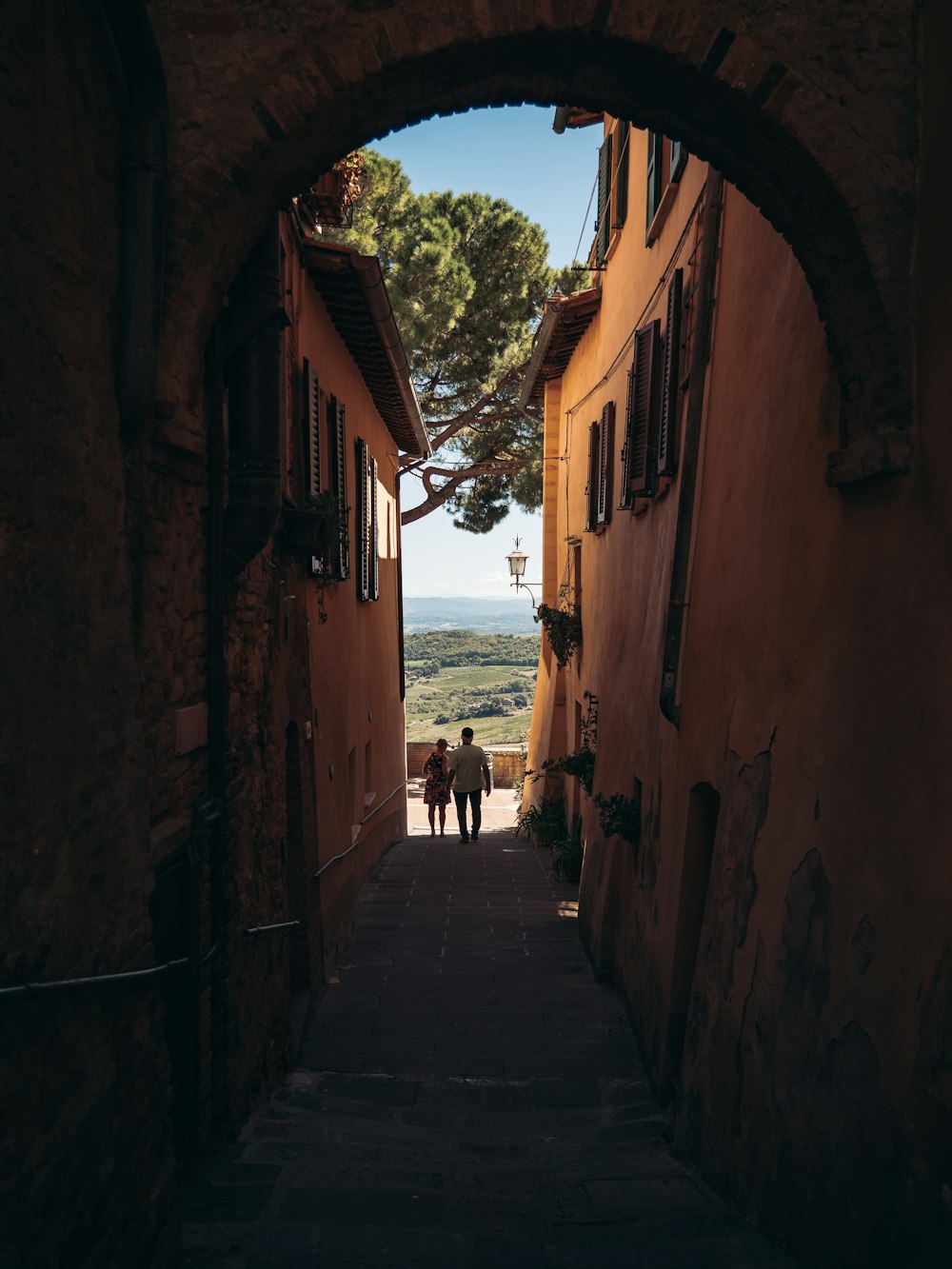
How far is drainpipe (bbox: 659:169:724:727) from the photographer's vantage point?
24.0 feet

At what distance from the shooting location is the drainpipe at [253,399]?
19.0ft

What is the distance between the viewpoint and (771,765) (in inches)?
208

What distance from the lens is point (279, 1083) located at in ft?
23.2

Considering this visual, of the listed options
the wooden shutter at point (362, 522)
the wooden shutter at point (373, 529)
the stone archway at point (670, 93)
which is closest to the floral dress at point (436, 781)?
the wooden shutter at point (373, 529)

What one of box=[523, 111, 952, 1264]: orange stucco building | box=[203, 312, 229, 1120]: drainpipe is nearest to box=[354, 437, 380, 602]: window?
box=[523, 111, 952, 1264]: orange stucco building

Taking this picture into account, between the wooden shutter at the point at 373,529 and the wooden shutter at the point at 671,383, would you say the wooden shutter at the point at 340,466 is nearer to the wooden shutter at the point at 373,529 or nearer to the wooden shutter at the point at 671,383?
the wooden shutter at the point at 373,529

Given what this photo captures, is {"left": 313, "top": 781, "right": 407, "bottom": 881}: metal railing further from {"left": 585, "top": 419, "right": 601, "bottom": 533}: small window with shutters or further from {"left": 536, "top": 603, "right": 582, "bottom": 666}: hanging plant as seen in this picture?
{"left": 585, "top": 419, "right": 601, "bottom": 533}: small window with shutters

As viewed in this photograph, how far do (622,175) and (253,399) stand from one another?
7.59 meters

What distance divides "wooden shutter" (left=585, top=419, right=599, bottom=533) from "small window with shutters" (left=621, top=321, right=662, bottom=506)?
10.0 ft

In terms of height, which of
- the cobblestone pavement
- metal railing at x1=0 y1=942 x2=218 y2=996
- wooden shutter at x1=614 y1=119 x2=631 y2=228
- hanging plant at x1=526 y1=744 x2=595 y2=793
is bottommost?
the cobblestone pavement

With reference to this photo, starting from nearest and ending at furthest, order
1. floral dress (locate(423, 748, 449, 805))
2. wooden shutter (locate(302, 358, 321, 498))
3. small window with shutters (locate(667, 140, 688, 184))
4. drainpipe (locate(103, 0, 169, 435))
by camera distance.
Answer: drainpipe (locate(103, 0, 169, 435)) < small window with shutters (locate(667, 140, 688, 184)) < wooden shutter (locate(302, 358, 321, 498)) < floral dress (locate(423, 748, 449, 805))

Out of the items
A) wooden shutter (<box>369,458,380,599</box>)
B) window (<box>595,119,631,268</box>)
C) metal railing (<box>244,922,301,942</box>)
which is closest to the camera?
metal railing (<box>244,922,301,942</box>)

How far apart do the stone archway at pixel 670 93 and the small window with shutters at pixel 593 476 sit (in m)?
8.84

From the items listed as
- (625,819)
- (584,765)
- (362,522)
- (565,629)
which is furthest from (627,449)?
(565,629)
